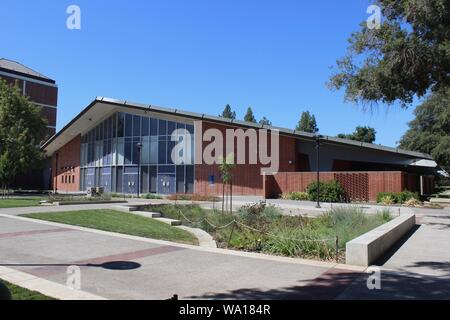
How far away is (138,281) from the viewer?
742cm

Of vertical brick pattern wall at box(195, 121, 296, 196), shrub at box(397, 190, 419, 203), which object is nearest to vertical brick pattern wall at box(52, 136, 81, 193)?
vertical brick pattern wall at box(195, 121, 296, 196)

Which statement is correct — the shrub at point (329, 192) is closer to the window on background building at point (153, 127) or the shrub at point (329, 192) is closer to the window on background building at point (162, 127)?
the window on background building at point (162, 127)

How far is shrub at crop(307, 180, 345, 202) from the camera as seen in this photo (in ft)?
102

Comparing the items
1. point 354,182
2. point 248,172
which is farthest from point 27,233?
point 248,172

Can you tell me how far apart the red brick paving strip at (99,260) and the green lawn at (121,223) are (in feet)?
6.95

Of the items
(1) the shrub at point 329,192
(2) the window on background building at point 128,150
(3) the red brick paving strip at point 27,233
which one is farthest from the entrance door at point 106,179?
(3) the red brick paving strip at point 27,233

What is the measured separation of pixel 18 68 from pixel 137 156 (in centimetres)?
4268

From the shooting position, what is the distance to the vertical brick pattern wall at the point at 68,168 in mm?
49719

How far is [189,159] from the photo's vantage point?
38719 millimetres

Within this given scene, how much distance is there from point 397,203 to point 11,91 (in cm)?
4036

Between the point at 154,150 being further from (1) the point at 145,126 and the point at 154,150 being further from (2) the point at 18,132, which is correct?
(2) the point at 18,132

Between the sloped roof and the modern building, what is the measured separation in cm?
2731
